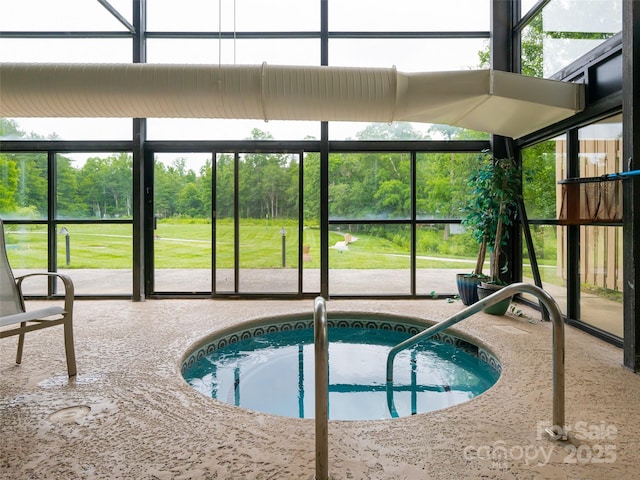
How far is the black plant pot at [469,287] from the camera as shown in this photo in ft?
14.2

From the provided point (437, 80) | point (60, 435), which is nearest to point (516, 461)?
point (60, 435)

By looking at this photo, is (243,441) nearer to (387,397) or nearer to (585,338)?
(387,397)

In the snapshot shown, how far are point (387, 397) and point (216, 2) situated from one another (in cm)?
544

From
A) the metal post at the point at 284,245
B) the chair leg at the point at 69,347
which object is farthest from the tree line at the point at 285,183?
the chair leg at the point at 69,347

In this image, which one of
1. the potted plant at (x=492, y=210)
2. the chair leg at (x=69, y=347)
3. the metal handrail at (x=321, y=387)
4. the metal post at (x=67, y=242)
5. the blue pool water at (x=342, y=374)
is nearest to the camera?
the metal handrail at (x=321, y=387)

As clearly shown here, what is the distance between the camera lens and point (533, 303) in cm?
439

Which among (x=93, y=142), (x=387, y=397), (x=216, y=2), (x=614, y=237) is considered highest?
(x=216, y=2)

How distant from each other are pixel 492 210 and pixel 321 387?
3814mm

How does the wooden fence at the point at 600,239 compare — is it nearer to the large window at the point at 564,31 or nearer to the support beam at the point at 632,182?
the support beam at the point at 632,182

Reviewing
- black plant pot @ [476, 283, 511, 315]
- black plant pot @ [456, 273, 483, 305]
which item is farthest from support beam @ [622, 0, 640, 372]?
black plant pot @ [456, 273, 483, 305]

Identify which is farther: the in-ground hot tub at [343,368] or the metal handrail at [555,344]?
the in-ground hot tub at [343,368]

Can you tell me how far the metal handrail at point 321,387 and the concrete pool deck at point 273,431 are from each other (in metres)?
0.15

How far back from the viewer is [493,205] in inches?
170

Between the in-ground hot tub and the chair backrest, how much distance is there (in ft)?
4.08
